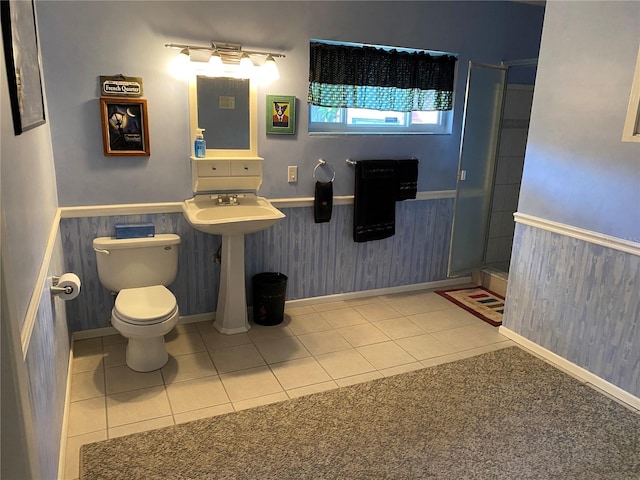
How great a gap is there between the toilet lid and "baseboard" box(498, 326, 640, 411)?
7.47ft

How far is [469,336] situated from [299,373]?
1307 mm

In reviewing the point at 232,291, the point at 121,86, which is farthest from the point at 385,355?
the point at 121,86

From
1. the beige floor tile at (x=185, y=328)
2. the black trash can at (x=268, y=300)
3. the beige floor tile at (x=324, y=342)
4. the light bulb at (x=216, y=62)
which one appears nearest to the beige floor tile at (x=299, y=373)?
the beige floor tile at (x=324, y=342)

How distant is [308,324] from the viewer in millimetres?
3492

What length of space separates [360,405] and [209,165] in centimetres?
178

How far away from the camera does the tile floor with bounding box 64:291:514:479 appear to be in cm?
246

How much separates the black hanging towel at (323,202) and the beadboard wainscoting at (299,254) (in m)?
0.07

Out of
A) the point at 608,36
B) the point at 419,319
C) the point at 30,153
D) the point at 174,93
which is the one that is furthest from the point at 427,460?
the point at 174,93

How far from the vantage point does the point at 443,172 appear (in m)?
4.04

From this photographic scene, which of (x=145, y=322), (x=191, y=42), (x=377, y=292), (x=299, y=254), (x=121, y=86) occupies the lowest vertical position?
(x=377, y=292)

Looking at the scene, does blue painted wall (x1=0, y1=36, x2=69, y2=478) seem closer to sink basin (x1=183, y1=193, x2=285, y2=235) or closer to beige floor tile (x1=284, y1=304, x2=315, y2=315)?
sink basin (x1=183, y1=193, x2=285, y2=235)

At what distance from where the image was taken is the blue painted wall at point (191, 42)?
279cm

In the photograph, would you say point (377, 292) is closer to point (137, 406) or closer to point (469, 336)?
point (469, 336)

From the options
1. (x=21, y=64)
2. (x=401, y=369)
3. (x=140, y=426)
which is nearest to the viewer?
(x=21, y=64)
